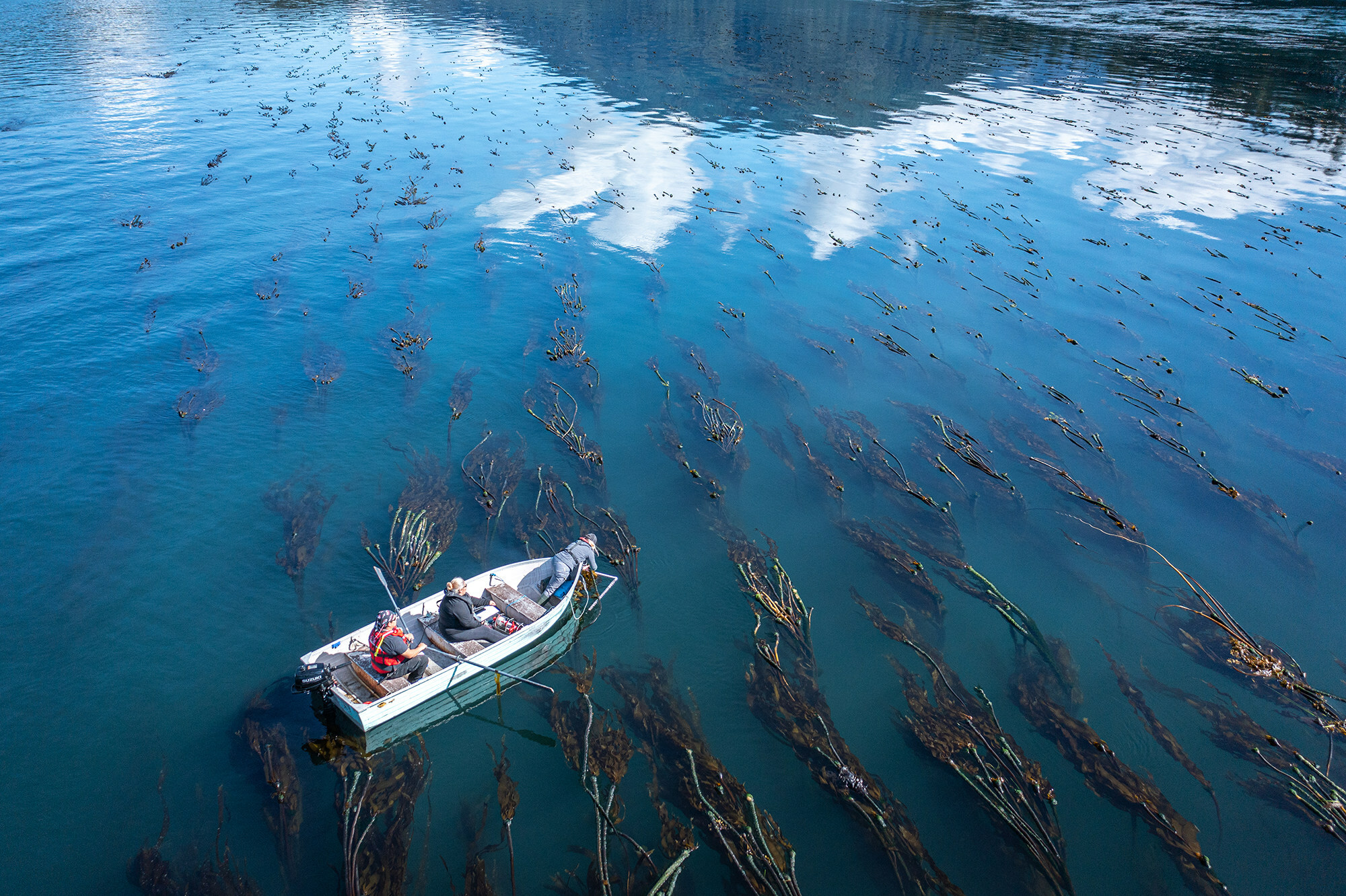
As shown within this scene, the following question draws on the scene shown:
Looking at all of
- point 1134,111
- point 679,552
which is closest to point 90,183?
point 679,552

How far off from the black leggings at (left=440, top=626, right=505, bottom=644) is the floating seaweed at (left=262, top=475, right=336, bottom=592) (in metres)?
4.28

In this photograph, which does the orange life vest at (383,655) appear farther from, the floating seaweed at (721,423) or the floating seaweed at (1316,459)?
the floating seaweed at (1316,459)

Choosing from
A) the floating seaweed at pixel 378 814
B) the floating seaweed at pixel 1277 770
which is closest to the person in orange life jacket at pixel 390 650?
the floating seaweed at pixel 378 814

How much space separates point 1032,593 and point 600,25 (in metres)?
99.4

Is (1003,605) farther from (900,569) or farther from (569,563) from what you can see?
(569,563)

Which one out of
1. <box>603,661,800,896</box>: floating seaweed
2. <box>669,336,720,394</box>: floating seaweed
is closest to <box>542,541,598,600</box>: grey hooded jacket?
<box>603,661,800,896</box>: floating seaweed

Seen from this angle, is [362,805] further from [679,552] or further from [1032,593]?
[1032,593]

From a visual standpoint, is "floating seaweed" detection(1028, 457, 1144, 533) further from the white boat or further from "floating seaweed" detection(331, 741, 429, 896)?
"floating seaweed" detection(331, 741, 429, 896)

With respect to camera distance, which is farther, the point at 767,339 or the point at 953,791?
the point at 767,339

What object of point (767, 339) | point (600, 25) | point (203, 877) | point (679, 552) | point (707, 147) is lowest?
point (203, 877)

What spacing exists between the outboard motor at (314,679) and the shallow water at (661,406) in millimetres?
1125

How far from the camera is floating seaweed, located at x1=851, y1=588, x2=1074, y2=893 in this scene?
11070 millimetres

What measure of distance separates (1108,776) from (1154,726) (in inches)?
72.7

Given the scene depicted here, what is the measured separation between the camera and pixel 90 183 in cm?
3747
